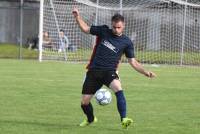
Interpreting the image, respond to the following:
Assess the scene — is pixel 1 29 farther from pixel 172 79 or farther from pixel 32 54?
pixel 172 79

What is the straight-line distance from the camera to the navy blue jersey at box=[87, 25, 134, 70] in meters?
10.2

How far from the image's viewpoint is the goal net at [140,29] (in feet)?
91.9

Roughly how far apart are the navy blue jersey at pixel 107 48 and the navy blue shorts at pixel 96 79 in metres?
0.08

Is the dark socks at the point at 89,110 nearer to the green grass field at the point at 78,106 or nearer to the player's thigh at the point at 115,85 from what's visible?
the green grass field at the point at 78,106

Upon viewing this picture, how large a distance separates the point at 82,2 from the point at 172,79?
7.10 metres

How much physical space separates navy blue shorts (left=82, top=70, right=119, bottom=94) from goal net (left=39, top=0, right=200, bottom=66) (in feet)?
53.7

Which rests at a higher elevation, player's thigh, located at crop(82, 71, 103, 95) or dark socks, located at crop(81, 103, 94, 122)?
player's thigh, located at crop(82, 71, 103, 95)

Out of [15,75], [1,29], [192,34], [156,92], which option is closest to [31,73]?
[15,75]

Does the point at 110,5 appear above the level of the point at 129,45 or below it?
above

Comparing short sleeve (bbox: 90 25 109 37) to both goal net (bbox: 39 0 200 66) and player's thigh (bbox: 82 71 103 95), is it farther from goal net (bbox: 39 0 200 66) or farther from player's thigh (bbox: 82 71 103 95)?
goal net (bbox: 39 0 200 66)

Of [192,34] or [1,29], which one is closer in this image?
[192,34]

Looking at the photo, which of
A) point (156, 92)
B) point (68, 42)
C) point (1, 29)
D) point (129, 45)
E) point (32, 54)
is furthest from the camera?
point (1, 29)

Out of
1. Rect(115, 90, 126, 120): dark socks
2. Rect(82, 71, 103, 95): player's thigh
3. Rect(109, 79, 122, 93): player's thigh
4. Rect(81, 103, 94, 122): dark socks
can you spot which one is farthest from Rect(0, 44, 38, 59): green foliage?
Rect(115, 90, 126, 120): dark socks

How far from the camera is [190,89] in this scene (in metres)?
16.9
